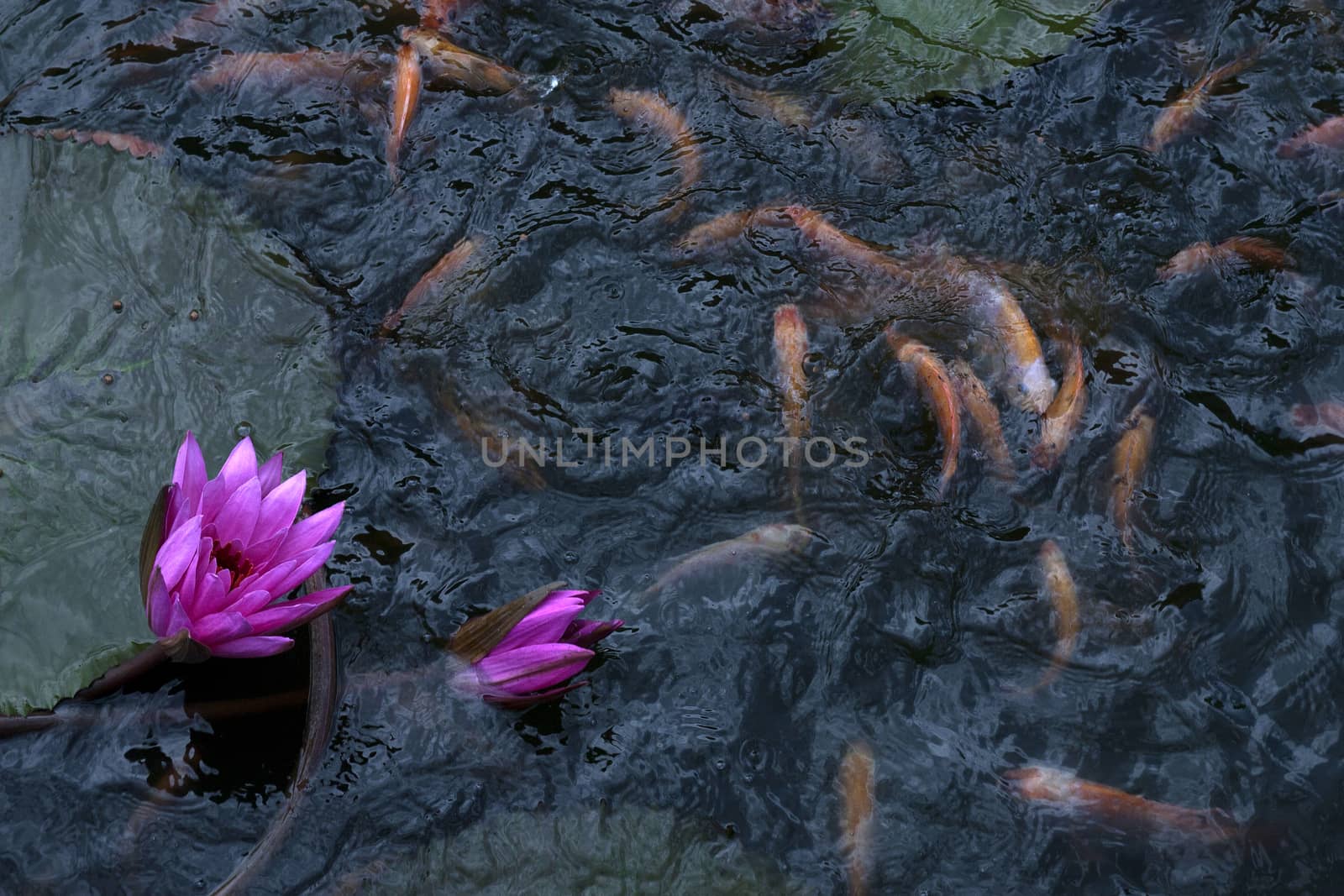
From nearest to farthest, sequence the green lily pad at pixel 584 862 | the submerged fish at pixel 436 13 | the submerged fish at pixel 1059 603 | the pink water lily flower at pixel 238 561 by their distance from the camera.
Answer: the pink water lily flower at pixel 238 561 → the green lily pad at pixel 584 862 → the submerged fish at pixel 1059 603 → the submerged fish at pixel 436 13

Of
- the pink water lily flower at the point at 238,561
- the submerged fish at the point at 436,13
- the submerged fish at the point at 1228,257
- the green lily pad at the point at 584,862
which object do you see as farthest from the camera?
the submerged fish at the point at 436,13

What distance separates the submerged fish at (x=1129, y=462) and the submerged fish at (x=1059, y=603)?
0.55 ft

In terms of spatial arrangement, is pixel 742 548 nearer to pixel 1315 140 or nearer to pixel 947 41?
pixel 947 41

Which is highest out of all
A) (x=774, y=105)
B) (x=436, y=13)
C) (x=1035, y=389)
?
(x=436, y=13)

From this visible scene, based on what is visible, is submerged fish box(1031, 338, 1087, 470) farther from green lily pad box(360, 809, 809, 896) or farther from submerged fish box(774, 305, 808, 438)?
green lily pad box(360, 809, 809, 896)

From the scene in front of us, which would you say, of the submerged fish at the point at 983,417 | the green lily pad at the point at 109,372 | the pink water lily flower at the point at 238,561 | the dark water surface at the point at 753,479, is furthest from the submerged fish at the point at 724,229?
the pink water lily flower at the point at 238,561

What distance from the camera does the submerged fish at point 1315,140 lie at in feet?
9.96

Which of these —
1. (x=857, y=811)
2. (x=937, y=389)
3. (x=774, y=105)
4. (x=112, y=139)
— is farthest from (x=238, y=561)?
(x=774, y=105)

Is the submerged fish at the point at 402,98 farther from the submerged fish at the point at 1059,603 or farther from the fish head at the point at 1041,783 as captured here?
the fish head at the point at 1041,783

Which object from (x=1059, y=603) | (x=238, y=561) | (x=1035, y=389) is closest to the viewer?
(x=238, y=561)

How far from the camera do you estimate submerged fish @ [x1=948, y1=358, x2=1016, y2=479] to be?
8.56ft

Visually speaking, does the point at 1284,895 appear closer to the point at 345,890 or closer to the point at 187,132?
the point at 345,890

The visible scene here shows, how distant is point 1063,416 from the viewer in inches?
105

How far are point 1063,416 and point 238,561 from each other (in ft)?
5.98
